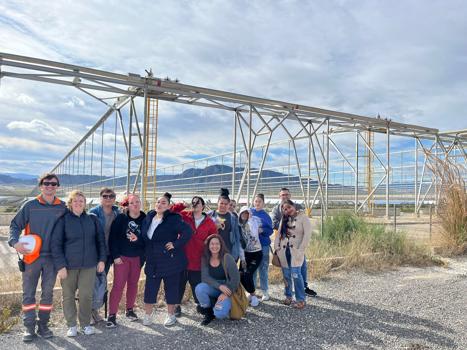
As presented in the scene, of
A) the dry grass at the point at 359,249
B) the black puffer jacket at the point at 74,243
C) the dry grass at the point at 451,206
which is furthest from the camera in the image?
the dry grass at the point at 451,206

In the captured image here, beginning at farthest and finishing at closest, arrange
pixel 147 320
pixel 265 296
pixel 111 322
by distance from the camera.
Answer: pixel 265 296 → pixel 147 320 → pixel 111 322

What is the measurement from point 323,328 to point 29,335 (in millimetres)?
3294

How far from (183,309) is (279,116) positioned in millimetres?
7950

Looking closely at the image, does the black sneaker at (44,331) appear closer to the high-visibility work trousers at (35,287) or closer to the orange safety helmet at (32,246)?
the high-visibility work trousers at (35,287)

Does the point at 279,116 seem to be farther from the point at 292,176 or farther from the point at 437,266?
the point at 292,176

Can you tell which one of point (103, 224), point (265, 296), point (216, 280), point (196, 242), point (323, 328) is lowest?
point (323, 328)

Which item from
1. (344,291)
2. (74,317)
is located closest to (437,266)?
(344,291)

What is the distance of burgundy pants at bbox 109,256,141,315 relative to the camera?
4.87m

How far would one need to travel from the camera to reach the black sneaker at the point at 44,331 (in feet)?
14.4

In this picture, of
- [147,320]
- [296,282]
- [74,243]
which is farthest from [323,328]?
[74,243]

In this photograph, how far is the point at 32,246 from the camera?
4.30 m

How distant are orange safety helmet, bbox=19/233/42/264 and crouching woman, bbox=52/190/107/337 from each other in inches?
5.9

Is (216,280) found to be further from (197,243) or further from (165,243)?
(165,243)

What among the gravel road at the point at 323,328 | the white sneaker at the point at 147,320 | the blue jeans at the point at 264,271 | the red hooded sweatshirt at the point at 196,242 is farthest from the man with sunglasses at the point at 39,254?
the blue jeans at the point at 264,271
